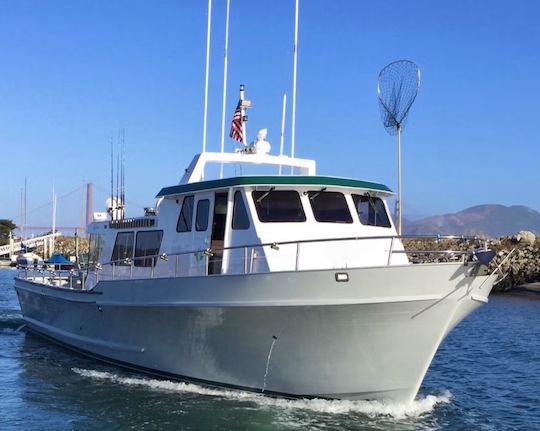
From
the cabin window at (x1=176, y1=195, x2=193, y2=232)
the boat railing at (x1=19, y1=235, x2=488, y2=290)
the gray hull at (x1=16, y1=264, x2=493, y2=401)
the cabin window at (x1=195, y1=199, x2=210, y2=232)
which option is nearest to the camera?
the gray hull at (x1=16, y1=264, x2=493, y2=401)

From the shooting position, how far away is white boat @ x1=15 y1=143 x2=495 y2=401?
9.09 meters

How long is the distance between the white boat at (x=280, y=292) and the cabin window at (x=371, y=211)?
0.09ft

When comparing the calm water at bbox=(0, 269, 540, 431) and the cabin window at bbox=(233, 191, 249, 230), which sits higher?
the cabin window at bbox=(233, 191, 249, 230)

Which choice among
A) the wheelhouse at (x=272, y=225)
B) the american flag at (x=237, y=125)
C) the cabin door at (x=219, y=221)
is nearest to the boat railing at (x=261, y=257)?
the wheelhouse at (x=272, y=225)

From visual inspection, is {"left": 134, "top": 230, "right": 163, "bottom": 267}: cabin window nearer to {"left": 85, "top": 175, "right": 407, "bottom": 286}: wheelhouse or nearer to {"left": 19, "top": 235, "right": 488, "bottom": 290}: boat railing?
{"left": 19, "top": 235, "right": 488, "bottom": 290}: boat railing

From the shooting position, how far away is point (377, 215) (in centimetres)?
1154

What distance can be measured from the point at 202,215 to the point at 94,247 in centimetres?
511

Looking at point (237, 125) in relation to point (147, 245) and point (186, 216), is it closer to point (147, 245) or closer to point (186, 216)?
point (186, 216)

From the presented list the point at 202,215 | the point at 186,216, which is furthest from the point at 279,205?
the point at 186,216

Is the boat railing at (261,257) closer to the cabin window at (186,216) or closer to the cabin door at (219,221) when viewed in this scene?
the cabin door at (219,221)

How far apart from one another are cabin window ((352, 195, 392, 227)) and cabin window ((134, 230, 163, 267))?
3937 mm

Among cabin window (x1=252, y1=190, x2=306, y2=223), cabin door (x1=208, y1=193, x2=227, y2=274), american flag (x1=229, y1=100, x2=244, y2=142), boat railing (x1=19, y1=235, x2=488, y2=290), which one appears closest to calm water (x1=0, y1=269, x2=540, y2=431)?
boat railing (x1=19, y1=235, x2=488, y2=290)

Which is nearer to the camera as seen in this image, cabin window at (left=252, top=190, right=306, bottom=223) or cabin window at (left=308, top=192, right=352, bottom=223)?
cabin window at (left=252, top=190, right=306, bottom=223)

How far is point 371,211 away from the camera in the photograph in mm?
11469
